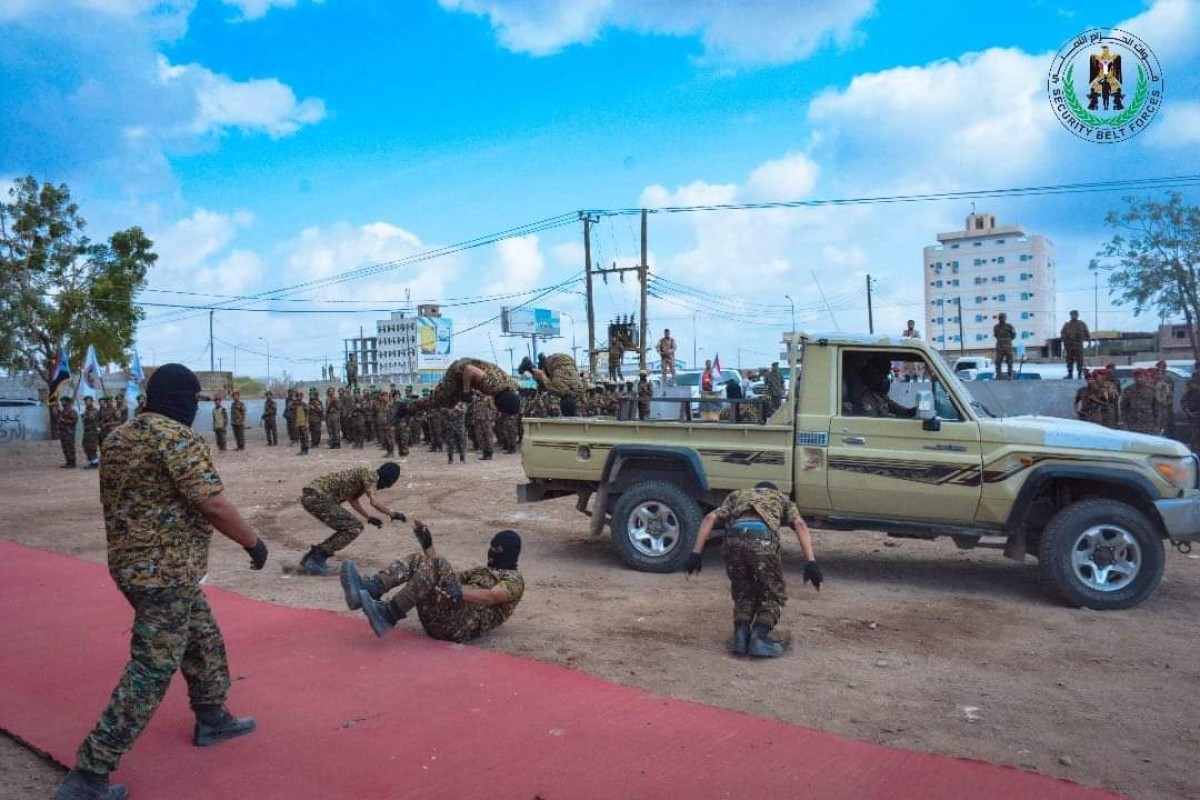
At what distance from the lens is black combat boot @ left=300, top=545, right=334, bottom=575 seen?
8.17 meters

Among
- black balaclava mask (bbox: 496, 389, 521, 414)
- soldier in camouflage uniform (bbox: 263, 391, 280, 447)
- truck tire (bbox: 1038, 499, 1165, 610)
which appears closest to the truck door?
truck tire (bbox: 1038, 499, 1165, 610)

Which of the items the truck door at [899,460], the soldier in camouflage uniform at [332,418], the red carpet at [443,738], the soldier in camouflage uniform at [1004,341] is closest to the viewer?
the red carpet at [443,738]

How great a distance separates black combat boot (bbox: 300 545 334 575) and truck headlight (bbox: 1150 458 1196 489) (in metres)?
7.04

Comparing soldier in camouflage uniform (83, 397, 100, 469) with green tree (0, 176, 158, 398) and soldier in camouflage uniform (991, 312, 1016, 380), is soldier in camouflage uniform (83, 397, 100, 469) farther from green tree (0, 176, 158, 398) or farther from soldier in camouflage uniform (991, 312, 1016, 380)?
soldier in camouflage uniform (991, 312, 1016, 380)

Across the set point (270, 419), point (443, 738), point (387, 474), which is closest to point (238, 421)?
point (270, 419)

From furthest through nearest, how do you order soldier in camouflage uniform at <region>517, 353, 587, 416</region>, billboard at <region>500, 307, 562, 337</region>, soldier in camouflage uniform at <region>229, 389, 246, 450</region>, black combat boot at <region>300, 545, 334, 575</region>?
1. billboard at <region>500, 307, 562, 337</region>
2. soldier in camouflage uniform at <region>229, 389, 246, 450</region>
3. soldier in camouflage uniform at <region>517, 353, 587, 416</region>
4. black combat boot at <region>300, 545, 334, 575</region>

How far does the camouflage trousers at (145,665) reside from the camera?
354cm

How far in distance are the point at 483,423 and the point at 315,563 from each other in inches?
483

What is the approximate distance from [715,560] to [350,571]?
14.3ft

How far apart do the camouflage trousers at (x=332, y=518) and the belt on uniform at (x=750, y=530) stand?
3.99 metres

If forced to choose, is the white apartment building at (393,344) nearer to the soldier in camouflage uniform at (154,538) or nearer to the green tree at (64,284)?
the green tree at (64,284)

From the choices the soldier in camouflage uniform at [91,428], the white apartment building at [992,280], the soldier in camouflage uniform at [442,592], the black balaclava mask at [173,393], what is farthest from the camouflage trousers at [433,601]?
the white apartment building at [992,280]

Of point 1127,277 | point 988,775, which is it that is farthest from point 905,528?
point 1127,277

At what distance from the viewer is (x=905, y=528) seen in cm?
747
